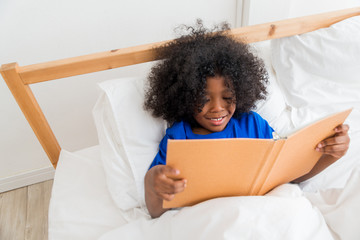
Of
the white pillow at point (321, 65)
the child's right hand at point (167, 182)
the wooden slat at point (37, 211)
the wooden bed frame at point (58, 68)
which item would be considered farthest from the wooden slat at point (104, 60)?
the wooden slat at point (37, 211)

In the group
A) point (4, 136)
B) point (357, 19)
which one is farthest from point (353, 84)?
point (4, 136)

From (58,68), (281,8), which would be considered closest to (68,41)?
(58,68)

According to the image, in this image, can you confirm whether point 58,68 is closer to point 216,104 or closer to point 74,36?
point 74,36

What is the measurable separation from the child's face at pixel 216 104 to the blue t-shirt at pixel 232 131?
1.9 inches

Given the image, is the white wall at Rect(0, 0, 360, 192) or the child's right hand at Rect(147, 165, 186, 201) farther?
the white wall at Rect(0, 0, 360, 192)

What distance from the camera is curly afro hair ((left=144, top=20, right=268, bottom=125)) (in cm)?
73

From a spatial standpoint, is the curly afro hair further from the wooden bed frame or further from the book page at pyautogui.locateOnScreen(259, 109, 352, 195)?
the book page at pyautogui.locateOnScreen(259, 109, 352, 195)

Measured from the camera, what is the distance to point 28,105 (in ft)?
2.55

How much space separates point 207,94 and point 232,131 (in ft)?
0.57

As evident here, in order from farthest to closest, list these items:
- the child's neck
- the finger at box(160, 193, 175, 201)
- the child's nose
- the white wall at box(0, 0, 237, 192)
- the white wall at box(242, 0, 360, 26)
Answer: the white wall at box(242, 0, 360, 26) → the white wall at box(0, 0, 237, 192) → the child's neck → the child's nose → the finger at box(160, 193, 175, 201)

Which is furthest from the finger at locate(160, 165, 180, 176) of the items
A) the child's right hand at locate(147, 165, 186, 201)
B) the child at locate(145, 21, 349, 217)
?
the child at locate(145, 21, 349, 217)

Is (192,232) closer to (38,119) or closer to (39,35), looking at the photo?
(38,119)

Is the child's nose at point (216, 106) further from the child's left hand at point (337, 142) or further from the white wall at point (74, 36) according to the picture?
the white wall at point (74, 36)

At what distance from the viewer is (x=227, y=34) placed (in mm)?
844
